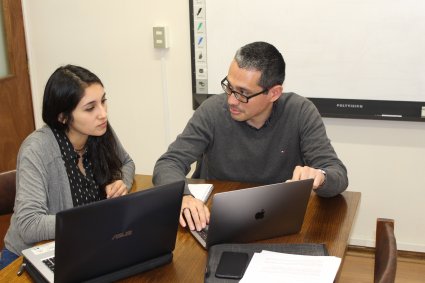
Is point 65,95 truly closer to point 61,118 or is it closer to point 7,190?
point 61,118

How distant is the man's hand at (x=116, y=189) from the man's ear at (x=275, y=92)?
2.20ft

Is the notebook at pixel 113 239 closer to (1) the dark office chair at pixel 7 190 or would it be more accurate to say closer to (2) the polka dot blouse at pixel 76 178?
(2) the polka dot blouse at pixel 76 178

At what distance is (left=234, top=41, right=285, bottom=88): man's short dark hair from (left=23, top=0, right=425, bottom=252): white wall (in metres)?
0.99

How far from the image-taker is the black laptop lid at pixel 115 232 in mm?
1199

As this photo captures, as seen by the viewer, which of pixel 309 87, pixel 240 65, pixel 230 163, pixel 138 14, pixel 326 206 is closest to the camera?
pixel 326 206

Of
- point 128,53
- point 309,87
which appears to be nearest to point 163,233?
point 309,87

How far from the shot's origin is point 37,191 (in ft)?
5.60

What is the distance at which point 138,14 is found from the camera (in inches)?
122

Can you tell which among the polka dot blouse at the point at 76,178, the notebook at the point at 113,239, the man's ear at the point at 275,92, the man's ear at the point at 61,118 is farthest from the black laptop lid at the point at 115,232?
the man's ear at the point at 275,92

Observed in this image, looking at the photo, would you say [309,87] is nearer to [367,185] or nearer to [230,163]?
[367,185]

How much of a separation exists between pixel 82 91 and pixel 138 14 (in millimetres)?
1356

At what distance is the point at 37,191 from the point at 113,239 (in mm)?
545

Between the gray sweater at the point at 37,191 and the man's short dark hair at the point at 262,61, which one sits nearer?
the gray sweater at the point at 37,191

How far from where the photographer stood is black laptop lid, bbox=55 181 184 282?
3.93 ft
